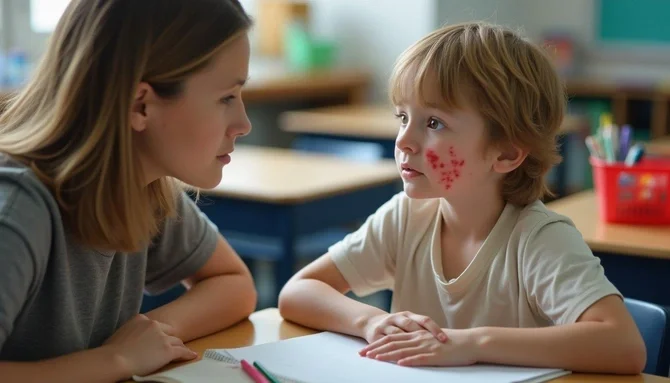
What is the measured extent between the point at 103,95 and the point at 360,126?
3191 mm

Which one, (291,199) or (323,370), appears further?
(291,199)

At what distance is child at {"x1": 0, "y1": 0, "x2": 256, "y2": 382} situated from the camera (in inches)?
44.6

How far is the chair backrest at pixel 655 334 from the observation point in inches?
57.5

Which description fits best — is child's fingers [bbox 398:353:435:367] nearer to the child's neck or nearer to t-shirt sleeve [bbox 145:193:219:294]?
the child's neck

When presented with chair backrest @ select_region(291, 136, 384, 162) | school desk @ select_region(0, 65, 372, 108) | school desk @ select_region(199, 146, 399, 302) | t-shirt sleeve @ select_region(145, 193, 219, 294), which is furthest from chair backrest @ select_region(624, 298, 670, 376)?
school desk @ select_region(0, 65, 372, 108)

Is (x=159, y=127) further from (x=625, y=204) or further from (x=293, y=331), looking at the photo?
(x=625, y=204)

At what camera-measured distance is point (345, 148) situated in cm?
373

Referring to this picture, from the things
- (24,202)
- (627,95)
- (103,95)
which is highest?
(103,95)

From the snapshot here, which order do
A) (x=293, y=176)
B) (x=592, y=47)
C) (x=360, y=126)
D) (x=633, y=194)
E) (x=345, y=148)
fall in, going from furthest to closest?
1. (x=592, y=47)
2. (x=360, y=126)
3. (x=345, y=148)
4. (x=293, y=176)
5. (x=633, y=194)

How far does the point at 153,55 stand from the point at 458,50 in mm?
441

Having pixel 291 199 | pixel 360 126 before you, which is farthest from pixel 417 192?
pixel 360 126

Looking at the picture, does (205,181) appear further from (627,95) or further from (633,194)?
(627,95)

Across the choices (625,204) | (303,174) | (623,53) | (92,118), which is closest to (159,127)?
(92,118)

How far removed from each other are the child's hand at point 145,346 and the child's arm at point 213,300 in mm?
72
